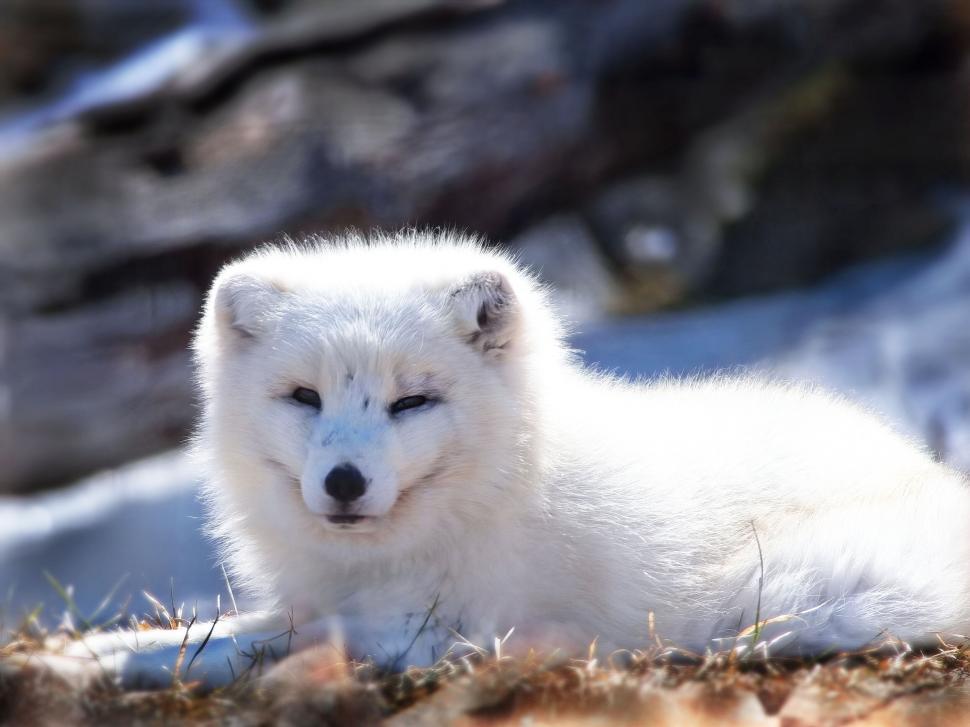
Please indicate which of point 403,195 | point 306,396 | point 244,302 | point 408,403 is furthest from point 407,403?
point 403,195

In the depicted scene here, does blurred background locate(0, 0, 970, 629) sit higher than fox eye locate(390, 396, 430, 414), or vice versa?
blurred background locate(0, 0, 970, 629)

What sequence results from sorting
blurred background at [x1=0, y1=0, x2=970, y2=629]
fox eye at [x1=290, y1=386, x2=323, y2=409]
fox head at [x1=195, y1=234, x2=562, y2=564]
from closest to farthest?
fox head at [x1=195, y1=234, x2=562, y2=564], fox eye at [x1=290, y1=386, x2=323, y2=409], blurred background at [x1=0, y1=0, x2=970, y2=629]

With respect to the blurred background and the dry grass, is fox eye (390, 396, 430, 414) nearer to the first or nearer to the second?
the dry grass

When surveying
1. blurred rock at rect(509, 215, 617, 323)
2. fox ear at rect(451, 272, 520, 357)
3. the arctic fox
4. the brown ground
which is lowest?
the brown ground

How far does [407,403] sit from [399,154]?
487 cm

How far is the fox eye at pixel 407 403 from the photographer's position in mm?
Answer: 2887

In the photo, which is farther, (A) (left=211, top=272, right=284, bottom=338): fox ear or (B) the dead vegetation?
(A) (left=211, top=272, right=284, bottom=338): fox ear

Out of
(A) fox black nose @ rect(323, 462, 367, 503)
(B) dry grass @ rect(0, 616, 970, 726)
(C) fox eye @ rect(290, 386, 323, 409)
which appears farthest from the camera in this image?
(C) fox eye @ rect(290, 386, 323, 409)

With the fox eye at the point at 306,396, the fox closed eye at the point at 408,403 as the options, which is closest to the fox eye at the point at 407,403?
the fox closed eye at the point at 408,403

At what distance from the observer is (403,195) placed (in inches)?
298

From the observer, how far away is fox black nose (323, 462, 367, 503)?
2701mm

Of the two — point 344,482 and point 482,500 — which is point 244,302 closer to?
point 344,482

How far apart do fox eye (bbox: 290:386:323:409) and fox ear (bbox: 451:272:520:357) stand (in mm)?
407

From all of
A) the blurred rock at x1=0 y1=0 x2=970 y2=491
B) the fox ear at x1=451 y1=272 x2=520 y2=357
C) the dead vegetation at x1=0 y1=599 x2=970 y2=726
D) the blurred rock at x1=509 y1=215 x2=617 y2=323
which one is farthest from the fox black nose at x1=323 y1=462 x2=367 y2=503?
the blurred rock at x1=509 y1=215 x2=617 y2=323
